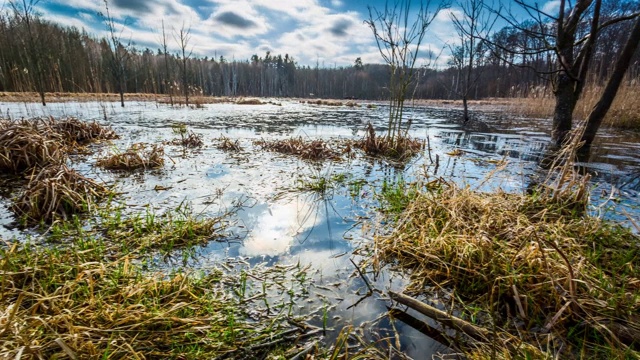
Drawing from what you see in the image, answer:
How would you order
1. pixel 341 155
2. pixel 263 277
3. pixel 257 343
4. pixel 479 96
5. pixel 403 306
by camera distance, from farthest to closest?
pixel 479 96, pixel 341 155, pixel 263 277, pixel 403 306, pixel 257 343

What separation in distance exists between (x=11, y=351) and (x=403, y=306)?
1917mm

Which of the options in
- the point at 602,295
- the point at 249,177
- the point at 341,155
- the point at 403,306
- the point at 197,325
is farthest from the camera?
the point at 341,155

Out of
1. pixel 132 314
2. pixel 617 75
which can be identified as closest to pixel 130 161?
pixel 132 314

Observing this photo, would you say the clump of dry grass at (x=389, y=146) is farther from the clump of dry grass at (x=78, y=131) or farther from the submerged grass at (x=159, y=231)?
the clump of dry grass at (x=78, y=131)

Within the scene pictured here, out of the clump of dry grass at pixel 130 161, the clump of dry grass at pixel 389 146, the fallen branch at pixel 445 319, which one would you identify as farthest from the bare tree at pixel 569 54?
the clump of dry grass at pixel 130 161

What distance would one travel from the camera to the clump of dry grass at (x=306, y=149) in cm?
604

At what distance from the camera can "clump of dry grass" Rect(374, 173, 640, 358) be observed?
4.99 feet

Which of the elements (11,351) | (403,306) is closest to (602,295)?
(403,306)

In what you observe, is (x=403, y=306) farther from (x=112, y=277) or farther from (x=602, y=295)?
(x=112, y=277)

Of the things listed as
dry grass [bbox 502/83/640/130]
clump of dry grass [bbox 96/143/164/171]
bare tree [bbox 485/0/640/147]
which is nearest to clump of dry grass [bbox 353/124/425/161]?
bare tree [bbox 485/0/640/147]

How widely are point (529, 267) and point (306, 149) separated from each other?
479cm

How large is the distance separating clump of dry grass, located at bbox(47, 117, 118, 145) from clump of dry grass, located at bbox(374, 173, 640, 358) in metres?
7.85

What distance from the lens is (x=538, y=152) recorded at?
22.2 ft

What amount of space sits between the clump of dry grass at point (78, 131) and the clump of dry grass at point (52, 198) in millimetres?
4235
